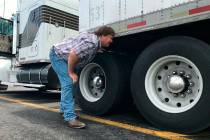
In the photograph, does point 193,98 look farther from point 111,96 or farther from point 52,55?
point 52,55

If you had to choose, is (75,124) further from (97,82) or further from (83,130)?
A: (97,82)

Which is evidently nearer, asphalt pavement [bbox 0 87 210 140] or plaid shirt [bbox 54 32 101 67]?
asphalt pavement [bbox 0 87 210 140]

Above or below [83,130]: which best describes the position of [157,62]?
above

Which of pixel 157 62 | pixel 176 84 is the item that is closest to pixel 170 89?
pixel 176 84

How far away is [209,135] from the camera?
3645mm

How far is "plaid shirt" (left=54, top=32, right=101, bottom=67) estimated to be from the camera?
13.9 ft

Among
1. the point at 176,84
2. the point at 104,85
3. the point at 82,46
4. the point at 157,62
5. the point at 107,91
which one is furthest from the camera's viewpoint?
the point at 104,85

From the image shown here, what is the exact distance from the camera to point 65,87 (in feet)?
14.2

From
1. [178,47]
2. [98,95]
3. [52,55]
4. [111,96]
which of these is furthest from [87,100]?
[178,47]

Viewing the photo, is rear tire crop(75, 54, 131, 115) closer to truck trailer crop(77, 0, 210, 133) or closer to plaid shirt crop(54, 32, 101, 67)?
truck trailer crop(77, 0, 210, 133)

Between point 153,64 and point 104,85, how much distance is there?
116 cm

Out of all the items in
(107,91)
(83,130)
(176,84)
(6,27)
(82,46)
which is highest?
→ (6,27)

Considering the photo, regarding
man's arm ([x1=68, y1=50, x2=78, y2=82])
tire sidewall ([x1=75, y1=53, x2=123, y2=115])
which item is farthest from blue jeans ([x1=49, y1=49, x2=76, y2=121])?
tire sidewall ([x1=75, y1=53, x2=123, y2=115])

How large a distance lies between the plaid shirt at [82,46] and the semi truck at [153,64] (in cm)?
46
